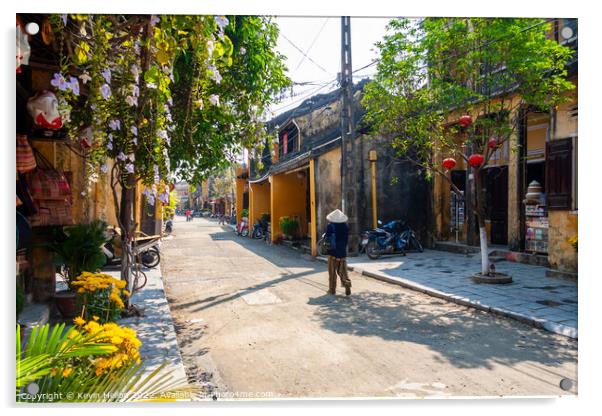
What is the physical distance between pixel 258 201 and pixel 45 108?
65.3 feet

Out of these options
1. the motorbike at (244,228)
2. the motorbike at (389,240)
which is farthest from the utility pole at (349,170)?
the motorbike at (244,228)

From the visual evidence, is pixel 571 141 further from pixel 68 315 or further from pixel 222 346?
pixel 68 315

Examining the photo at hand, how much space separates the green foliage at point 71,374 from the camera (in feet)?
8.55

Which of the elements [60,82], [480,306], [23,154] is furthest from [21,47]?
[480,306]

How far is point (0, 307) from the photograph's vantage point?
325cm

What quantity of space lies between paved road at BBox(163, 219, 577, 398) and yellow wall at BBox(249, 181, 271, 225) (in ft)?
49.7

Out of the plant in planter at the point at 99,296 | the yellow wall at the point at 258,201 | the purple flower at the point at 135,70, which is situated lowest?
the plant in planter at the point at 99,296

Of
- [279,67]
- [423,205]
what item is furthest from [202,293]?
[423,205]

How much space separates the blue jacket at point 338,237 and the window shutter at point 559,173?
4.21 meters

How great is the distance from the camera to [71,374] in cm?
277

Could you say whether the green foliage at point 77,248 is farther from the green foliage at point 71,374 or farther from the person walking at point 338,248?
the person walking at point 338,248

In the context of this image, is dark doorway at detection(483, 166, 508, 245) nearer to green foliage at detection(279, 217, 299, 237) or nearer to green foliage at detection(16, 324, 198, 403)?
green foliage at detection(279, 217, 299, 237)

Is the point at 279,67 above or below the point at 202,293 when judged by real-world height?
above

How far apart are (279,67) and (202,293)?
14.8 feet
